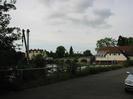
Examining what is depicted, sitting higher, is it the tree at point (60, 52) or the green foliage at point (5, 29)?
the tree at point (60, 52)

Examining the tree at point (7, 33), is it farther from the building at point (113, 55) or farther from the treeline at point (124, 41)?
the treeline at point (124, 41)

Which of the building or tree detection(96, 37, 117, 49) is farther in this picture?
tree detection(96, 37, 117, 49)

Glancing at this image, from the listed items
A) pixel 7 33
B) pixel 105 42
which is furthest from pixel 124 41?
pixel 7 33

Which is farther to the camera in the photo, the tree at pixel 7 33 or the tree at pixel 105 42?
the tree at pixel 105 42

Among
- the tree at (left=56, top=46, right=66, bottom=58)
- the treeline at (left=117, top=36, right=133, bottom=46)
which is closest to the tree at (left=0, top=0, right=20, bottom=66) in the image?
the tree at (left=56, top=46, right=66, bottom=58)

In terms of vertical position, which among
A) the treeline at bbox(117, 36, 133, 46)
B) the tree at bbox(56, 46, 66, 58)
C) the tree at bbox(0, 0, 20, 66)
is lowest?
the tree at bbox(0, 0, 20, 66)

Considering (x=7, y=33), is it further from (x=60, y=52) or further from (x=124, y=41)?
(x=124, y=41)

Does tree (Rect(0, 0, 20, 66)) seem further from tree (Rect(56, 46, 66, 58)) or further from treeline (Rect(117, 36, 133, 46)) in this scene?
treeline (Rect(117, 36, 133, 46))

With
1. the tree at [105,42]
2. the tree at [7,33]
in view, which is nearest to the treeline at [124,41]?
the tree at [105,42]

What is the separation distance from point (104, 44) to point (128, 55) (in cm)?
3055

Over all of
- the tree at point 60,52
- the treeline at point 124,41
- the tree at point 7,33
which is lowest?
the tree at point 7,33

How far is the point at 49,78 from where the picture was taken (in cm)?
2383

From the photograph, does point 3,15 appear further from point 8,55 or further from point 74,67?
point 74,67

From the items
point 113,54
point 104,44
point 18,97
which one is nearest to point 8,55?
point 18,97
